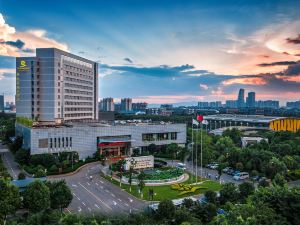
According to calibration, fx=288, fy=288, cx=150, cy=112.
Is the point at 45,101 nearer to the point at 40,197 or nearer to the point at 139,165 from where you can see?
the point at 139,165

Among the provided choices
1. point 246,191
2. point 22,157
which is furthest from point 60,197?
point 22,157

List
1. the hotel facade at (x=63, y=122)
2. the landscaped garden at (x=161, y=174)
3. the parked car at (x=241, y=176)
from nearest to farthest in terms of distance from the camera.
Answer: the landscaped garden at (x=161, y=174)
the parked car at (x=241, y=176)
the hotel facade at (x=63, y=122)

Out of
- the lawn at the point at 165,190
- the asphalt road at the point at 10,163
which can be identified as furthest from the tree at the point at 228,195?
the asphalt road at the point at 10,163

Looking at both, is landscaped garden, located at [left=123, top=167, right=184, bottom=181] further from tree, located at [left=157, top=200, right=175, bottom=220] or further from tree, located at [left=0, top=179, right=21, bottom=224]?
tree, located at [left=0, top=179, right=21, bottom=224]

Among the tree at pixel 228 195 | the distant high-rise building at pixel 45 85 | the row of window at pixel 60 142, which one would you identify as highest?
the distant high-rise building at pixel 45 85

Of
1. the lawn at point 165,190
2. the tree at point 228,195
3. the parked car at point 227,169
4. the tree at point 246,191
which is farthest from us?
the parked car at point 227,169

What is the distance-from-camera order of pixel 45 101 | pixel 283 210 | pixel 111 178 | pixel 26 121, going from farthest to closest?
pixel 45 101, pixel 26 121, pixel 111 178, pixel 283 210

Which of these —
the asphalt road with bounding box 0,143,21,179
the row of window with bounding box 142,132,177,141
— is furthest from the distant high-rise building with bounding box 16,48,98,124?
the row of window with bounding box 142,132,177,141

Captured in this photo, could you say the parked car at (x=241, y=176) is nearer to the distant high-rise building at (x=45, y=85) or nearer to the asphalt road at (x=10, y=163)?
the asphalt road at (x=10, y=163)

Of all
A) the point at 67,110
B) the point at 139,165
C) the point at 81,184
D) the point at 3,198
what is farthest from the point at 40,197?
the point at 67,110
